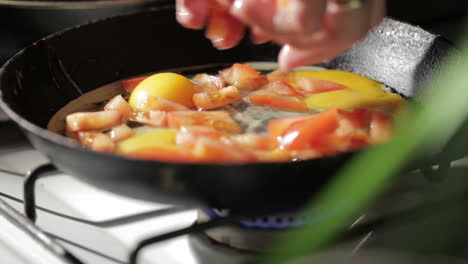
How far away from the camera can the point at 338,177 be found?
0.73 meters

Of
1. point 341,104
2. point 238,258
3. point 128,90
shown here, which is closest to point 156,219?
point 238,258

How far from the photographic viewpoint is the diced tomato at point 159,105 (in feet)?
Answer: 3.56

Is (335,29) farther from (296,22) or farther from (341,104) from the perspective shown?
(341,104)

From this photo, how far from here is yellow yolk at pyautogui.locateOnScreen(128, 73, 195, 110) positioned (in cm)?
112

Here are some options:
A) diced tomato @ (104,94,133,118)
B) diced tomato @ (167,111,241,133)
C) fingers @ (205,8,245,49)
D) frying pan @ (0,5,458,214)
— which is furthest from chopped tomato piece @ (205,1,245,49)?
frying pan @ (0,5,458,214)

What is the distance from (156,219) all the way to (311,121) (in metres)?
0.36

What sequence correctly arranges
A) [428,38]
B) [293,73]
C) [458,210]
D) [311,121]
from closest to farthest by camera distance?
[311,121]
[458,210]
[428,38]
[293,73]

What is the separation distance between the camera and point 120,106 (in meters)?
1.12

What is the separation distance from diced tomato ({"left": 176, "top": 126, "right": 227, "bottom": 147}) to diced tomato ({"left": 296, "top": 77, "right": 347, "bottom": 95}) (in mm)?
285

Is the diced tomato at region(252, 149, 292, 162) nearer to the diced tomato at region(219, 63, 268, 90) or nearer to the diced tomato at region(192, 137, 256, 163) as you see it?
the diced tomato at region(192, 137, 256, 163)

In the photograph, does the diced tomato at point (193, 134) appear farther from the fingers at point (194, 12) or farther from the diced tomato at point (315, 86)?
the diced tomato at point (315, 86)

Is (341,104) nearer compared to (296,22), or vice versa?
(296,22)

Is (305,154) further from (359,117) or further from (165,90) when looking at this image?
(165,90)

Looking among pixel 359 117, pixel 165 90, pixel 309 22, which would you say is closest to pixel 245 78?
pixel 165 90
